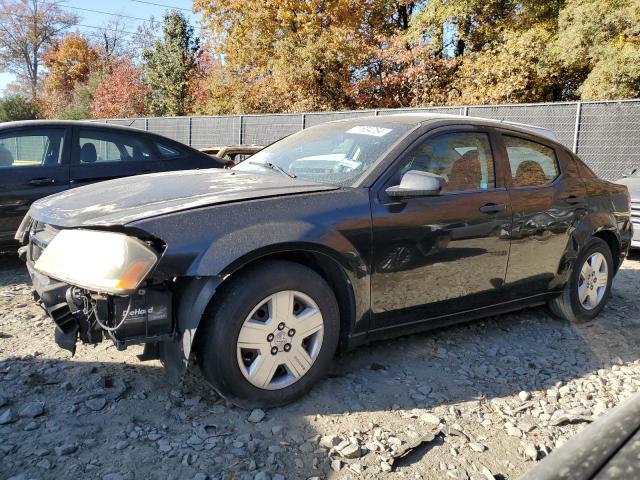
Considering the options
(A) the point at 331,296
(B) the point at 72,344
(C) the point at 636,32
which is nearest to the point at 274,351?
(A) the point at 331,296

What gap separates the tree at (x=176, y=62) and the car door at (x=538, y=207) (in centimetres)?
2839

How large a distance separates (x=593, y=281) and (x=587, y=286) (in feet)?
0.30

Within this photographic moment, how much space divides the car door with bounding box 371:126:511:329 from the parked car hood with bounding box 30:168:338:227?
474mm

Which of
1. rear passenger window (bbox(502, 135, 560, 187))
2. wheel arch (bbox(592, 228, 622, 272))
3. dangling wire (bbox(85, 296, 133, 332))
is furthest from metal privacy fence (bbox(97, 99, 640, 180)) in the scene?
dangling wire (bbox(85, 296, 133, 332))

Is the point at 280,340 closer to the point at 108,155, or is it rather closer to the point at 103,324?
the point at 103,324

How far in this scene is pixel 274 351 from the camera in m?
2.81

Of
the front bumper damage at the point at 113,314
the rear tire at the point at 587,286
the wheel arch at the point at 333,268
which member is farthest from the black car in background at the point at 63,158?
the rear tire at the point at 587,286

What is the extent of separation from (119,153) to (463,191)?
3.94 m

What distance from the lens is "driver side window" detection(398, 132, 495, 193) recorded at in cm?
345

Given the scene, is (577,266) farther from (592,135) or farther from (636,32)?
(636,32)

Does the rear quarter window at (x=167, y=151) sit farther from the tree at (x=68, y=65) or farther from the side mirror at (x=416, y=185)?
the tree at (x=68, y=65)

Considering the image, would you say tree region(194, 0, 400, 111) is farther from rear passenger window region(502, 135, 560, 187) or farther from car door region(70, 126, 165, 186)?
rear passenger window region(502, 135, 560, 187)

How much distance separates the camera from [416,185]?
3102 millimetres

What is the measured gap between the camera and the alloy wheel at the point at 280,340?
108 inches
